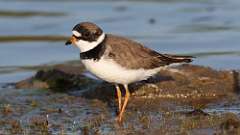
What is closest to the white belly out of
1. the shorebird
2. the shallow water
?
the shorebird

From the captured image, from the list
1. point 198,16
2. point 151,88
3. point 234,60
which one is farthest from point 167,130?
point 198,16

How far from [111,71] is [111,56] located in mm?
190

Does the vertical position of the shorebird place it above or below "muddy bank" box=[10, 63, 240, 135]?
above

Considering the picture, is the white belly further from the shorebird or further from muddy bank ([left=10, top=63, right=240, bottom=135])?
muddy bank ([left=10, top=63, right=240, bottom=135])

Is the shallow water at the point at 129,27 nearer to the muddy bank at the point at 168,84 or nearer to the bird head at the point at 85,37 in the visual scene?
the muddy bank at the point at 168,84

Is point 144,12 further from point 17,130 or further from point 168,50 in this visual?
point 17,130

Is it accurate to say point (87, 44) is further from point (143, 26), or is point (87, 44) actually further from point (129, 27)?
point (143, 26)

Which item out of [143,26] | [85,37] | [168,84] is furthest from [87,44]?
[143,26]

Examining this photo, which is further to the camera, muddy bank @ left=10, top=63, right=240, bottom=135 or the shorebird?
the shorebird

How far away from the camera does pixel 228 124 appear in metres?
9.21

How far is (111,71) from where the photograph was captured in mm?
9727

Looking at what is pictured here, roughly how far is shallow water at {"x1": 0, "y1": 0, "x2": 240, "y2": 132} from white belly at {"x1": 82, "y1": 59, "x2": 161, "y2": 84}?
2.58 metres

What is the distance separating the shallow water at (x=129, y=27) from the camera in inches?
584

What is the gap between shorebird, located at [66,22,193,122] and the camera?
9.69 m
